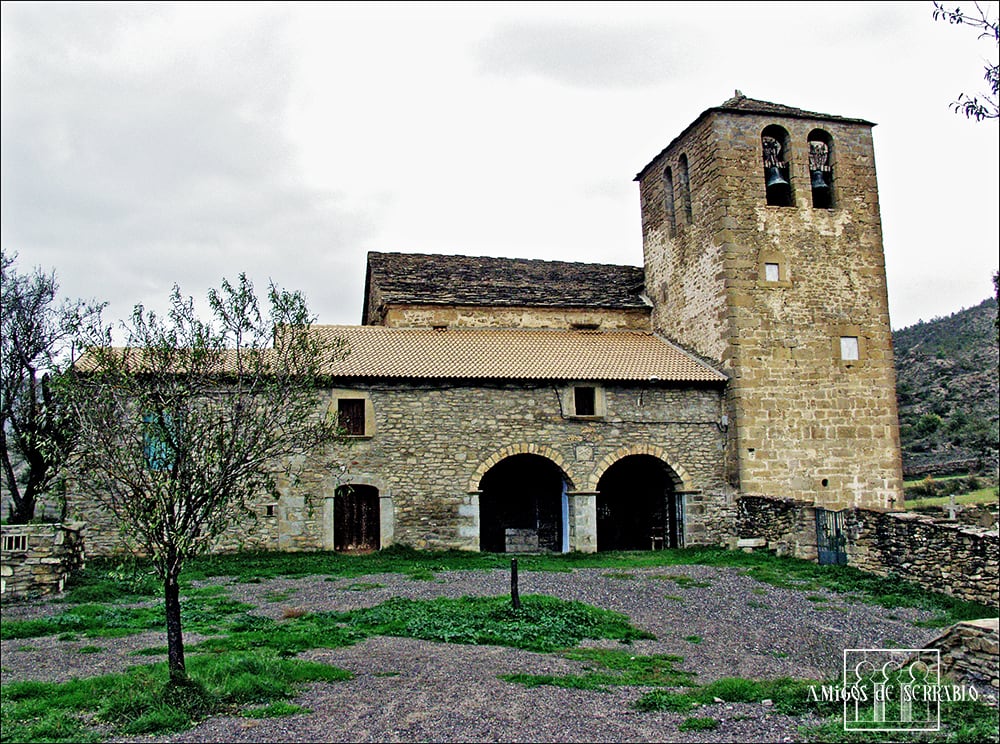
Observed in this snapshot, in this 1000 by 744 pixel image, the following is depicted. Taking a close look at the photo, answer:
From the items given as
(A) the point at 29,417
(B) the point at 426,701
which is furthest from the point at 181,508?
(A) the point at 29,417

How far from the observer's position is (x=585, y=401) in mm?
19797

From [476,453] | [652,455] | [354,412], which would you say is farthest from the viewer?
[652,455]

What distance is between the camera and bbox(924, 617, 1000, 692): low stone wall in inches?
311

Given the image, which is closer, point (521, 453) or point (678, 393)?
point (521, 453)

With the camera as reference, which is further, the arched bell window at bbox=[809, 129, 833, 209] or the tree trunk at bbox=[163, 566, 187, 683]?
the arched bell window at bbox=[809, 129, 833, 209]

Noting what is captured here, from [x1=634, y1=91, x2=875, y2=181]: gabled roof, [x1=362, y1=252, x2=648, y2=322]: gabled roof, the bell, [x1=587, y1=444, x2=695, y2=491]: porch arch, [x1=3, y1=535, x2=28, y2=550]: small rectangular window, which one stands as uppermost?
[x1=634, y1=91, x2=875, y2=181]: gabled roof

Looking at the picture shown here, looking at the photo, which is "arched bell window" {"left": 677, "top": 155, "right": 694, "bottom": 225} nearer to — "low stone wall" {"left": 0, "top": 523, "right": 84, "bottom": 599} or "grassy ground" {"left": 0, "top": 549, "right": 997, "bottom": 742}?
"grassy ground" {"left": 0, "top": 549, "right": 997, "bottom": 742}

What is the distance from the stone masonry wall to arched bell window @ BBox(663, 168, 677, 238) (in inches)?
208

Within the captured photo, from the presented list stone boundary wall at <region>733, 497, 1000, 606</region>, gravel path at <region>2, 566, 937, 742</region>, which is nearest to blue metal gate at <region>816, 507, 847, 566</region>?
stone boundary wall at <region>733, 497, 1000, 606</region>

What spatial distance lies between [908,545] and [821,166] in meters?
10.9

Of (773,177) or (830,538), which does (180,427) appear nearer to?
(830,538)

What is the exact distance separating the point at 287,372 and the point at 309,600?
17.0ft

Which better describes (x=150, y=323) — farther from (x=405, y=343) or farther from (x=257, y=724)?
(x=405, y=343)

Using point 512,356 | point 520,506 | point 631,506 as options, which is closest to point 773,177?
point 512,356
